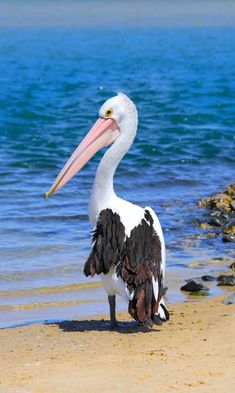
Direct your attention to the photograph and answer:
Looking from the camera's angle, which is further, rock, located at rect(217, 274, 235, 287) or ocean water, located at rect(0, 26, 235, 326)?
ocean water, located at rect(0, 26, 235, 326)

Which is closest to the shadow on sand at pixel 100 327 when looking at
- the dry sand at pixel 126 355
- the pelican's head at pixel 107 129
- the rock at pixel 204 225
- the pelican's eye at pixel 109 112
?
the dry sand at pixel 126 355

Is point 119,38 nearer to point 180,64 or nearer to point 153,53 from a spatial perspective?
point 153,53

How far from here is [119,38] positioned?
157ft

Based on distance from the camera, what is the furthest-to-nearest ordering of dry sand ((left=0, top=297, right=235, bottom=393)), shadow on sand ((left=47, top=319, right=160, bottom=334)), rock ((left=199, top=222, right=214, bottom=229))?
rock ((left=199, top=222, right=214, bottom=229)) < shadow on sand ((left=47, top=319, right=160, bottom=334)) < dry sand ((left=0, top=297, right=235, bottom=393))

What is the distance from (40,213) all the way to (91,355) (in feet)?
16.6

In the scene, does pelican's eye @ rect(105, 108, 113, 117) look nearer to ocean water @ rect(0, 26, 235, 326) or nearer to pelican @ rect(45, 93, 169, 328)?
pelican @ rect(45, 93, 169, 328)

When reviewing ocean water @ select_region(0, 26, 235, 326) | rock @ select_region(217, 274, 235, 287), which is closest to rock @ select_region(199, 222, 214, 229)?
ocean water @ select_region(0, 26, 235, 326)

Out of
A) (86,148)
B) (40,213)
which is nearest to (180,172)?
(40,213)

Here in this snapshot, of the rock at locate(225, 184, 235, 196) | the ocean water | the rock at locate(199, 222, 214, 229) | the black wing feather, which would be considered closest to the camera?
the black wing feather

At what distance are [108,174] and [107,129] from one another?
419 mm

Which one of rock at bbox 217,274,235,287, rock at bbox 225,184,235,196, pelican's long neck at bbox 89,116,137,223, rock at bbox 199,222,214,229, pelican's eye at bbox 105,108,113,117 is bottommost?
rock at bbox 199,222,214,229

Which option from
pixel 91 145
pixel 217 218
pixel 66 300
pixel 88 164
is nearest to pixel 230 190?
pixel 217 218

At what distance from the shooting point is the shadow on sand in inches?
267

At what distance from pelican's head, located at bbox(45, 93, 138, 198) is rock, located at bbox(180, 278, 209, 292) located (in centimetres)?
128
